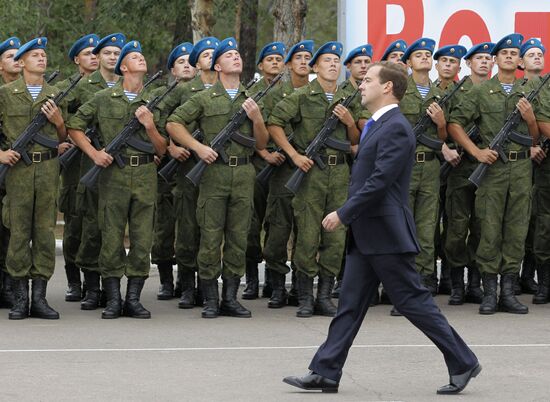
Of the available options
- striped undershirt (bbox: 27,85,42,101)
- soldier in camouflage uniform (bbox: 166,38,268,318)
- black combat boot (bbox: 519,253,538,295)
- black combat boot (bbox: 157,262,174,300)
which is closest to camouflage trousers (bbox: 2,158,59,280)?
striped undershirt (bbox: 27,85,42,101)

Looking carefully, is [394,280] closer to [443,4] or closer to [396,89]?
[396,89]

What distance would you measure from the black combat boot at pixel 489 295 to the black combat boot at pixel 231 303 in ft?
6.17

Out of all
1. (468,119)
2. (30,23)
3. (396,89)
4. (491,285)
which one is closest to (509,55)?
(468,119)

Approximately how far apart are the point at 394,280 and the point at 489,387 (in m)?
0.90

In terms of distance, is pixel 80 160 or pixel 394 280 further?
pixel 80 160

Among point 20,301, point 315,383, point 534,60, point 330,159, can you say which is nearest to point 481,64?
point 534,60

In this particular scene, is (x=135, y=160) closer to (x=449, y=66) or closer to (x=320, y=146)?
(x=320, y=146)

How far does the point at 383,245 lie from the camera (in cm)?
871

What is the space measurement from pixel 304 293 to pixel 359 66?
6.94ft

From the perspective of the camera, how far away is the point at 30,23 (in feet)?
84.7

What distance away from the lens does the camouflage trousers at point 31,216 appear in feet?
38.7

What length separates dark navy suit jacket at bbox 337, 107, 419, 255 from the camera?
865 cm

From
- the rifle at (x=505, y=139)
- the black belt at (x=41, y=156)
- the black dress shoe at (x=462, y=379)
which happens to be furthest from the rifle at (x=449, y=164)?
the black dress shoe at (x=462, y=379)

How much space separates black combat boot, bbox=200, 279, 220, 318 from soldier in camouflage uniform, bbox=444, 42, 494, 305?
213 cm
